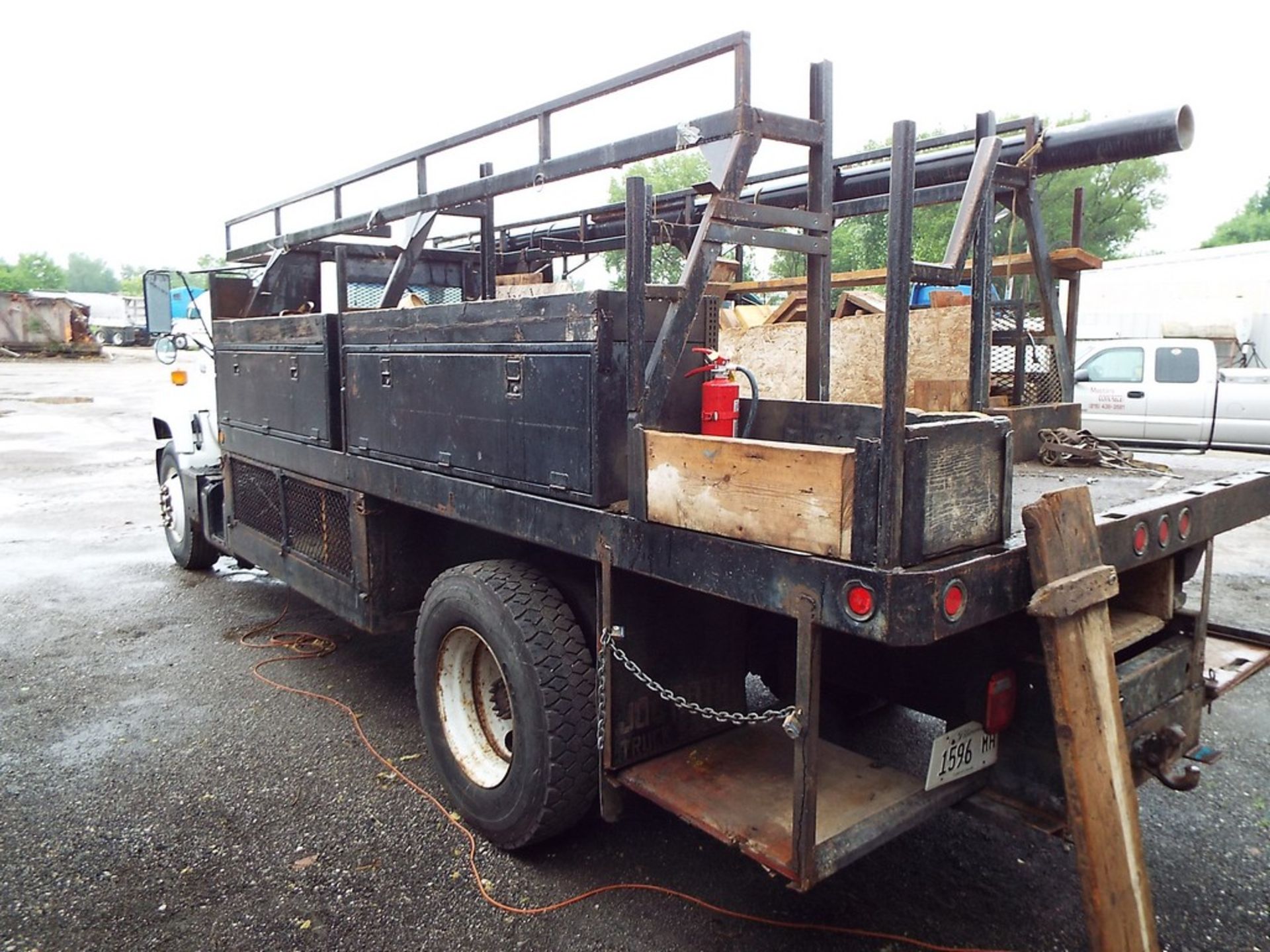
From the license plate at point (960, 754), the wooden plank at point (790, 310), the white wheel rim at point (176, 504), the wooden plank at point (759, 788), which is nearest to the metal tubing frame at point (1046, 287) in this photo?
the wooden plank at point (790, 310)

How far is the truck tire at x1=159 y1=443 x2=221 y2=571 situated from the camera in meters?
6.93

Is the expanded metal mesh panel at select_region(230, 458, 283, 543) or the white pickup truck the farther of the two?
the white pickup truck

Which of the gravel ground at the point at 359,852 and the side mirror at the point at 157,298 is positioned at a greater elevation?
the side mirror at the point at 157,298

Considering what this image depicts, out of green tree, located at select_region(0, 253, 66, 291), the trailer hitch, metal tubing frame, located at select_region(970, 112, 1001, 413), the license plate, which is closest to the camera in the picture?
the license plate

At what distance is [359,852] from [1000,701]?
2.22 meters

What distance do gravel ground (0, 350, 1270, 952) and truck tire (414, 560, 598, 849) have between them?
21cm

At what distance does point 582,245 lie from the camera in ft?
20.5

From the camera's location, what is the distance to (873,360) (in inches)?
171

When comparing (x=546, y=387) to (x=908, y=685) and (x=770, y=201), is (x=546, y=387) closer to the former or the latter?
(x=908, y=685)

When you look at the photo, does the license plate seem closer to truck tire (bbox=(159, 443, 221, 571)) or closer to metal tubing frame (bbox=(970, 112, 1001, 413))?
metal tubing frame (bbox=(970, 112, 1001, 413))

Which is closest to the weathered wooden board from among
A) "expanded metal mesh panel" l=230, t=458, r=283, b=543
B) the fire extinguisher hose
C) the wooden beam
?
the wooden beam

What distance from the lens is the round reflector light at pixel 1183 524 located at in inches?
111

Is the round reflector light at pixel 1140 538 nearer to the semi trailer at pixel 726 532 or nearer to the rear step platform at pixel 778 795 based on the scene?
the semi trailer at pixel 726 532

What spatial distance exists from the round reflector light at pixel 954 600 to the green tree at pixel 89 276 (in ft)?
471
